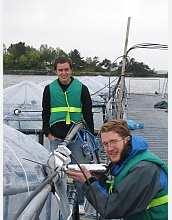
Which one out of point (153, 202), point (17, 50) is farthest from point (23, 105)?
point (17, 50)

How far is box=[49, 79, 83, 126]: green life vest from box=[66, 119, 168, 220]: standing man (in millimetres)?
1394

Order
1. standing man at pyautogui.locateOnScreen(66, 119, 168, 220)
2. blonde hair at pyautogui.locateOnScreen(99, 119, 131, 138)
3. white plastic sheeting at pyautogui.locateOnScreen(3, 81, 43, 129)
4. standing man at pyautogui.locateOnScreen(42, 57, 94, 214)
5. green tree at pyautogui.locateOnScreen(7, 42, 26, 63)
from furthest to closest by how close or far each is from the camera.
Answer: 1. green tree at pyautogui.locateOnScreen(7, 42, 26, 63)
2. white plastic sheeting at pyautogui.locateOnScreen(3, 81, 43, 129)
3. standing man at pyautogui.locateOnScreen(42, 57, 94, 214)
4. blonde hair at pyautogui.locateOnScreen(99, 119, 131, 138)
5. standing man at pyautogui.locateOnScreen(66, 119, 168, 220)

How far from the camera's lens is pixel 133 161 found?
1898mm

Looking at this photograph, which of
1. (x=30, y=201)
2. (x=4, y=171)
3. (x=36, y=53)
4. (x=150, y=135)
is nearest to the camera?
(x=30, y=201)

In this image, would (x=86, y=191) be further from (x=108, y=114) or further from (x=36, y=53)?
(x=36, y=53)

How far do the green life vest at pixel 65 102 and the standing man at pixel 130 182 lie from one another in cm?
139

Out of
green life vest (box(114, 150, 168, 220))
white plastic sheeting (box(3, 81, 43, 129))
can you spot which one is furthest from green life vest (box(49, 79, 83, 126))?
white plastic sheeting (box(3, 81, 43, 129))

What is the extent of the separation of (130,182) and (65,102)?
173 centimetres

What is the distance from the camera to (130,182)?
5.88 feet

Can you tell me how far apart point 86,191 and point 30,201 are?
2.38 feet

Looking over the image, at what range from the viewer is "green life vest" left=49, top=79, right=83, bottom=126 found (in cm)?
338

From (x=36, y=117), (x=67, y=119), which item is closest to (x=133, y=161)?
(x=67, y=119)

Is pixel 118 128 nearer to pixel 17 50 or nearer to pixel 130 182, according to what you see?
pixel 130 182

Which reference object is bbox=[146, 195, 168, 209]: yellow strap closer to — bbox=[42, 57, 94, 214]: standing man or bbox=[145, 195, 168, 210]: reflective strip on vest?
bbox=[145, 195, 168, 210]: reflective strip on vest
